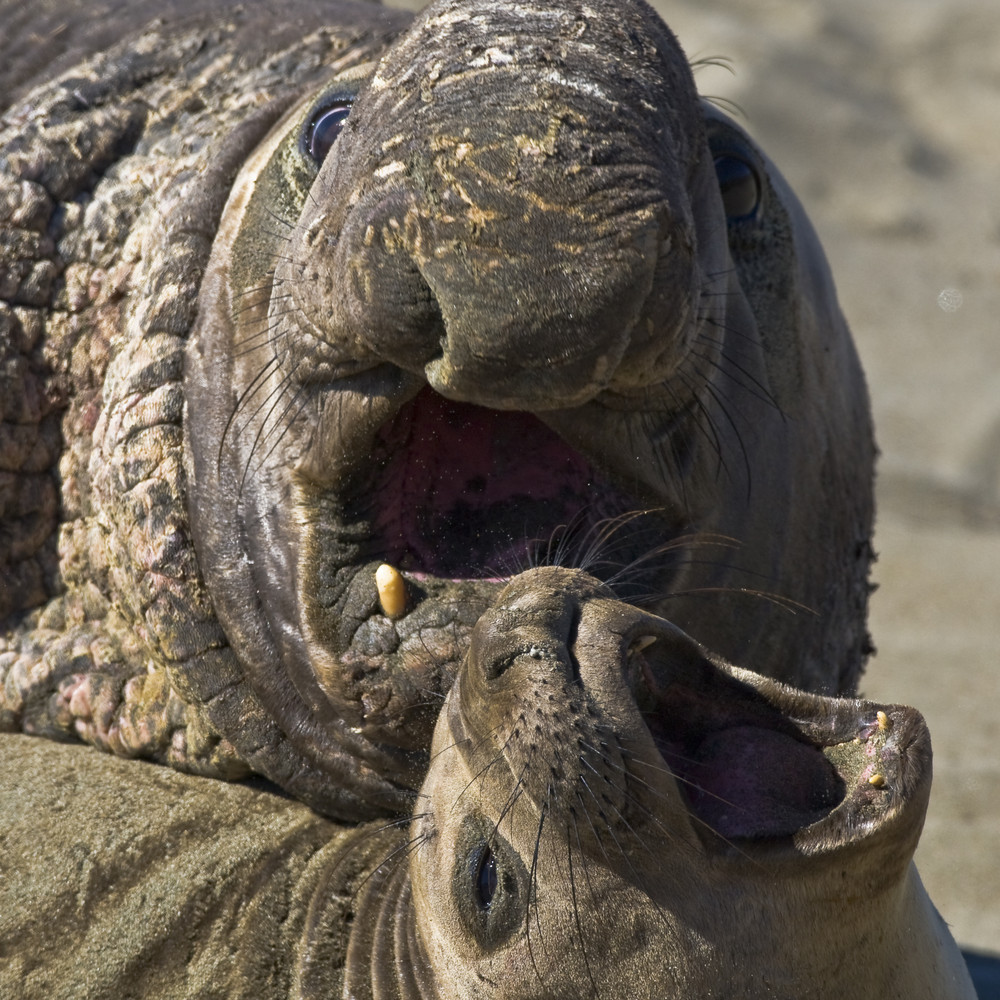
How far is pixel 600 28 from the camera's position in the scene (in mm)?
2674

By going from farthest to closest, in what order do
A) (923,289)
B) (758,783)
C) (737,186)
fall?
1. (923,289)
2. (737,186)
3. (758,783)

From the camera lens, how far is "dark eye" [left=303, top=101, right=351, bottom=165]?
9.77ft

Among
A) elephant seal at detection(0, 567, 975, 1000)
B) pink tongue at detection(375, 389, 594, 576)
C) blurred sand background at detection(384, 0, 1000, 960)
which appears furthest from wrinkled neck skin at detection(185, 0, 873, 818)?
blurred sand background at detection(384, 0, 1000, 960)

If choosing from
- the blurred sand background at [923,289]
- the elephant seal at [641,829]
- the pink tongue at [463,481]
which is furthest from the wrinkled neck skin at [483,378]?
the blurred sand background at [923,289]

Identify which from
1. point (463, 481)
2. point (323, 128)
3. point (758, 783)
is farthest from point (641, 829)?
point (323, 128)

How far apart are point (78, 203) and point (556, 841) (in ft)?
6.44

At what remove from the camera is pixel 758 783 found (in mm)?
2463

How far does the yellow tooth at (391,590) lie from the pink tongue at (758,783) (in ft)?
1.97

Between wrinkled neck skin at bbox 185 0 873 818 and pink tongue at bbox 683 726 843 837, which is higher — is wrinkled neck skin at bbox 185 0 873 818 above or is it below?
above

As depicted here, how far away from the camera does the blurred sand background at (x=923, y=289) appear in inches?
218

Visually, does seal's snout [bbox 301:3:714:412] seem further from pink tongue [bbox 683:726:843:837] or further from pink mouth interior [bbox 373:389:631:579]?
pink tongue [bbox 683:726:843:837]

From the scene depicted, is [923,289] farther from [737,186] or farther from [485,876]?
[485,876]

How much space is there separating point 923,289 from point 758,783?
665 cm

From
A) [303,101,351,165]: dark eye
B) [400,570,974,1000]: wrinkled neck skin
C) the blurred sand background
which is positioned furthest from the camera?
the blurred sand background
